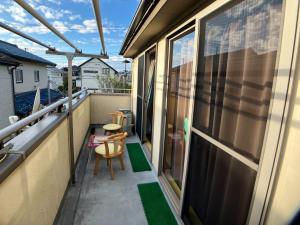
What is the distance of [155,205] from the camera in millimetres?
2352

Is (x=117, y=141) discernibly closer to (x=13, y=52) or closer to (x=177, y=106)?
(x=177, y=106)

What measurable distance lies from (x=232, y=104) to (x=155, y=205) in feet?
5.68

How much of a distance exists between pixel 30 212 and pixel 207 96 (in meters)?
1.55

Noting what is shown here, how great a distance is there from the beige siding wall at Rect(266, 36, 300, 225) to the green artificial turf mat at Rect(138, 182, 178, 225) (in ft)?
4.80

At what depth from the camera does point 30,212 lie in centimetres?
127

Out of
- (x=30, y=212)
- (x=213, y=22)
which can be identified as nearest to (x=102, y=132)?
(x=30, y=212)

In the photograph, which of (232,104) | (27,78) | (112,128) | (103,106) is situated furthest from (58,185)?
(27,78)

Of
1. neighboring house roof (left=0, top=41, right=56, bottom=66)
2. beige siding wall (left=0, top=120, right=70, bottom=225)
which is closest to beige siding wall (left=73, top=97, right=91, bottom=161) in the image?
beige siding wall (left=0, top=120, right=70, bottom=225)

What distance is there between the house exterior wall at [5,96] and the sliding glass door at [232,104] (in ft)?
20.1

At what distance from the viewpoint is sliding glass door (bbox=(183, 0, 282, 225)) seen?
0.98 metres

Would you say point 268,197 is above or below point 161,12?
below

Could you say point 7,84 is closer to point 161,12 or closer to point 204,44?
point 161,12

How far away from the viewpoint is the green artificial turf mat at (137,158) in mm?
3312

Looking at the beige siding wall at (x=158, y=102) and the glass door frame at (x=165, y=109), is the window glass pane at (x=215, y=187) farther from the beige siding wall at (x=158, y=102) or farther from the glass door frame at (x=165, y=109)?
the beige siding wall at (x=158, y=102)
